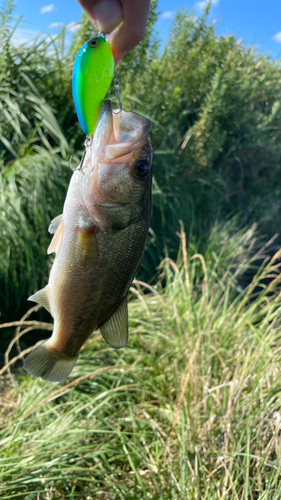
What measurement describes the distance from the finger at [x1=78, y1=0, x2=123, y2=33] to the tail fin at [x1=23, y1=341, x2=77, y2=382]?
0.98m

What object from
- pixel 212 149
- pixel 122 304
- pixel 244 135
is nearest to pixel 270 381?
pixel 122 304

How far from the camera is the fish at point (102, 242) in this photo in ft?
3.82

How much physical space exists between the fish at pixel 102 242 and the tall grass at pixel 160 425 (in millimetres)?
1083

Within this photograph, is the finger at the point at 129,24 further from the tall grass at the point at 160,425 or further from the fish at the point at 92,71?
the tall grass at the point at 160,425

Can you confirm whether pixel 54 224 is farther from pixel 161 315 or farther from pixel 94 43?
pixel 161 315

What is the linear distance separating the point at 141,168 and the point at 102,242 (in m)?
0.24

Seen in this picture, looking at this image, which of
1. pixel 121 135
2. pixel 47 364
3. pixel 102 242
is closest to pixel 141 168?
pixel 121 135

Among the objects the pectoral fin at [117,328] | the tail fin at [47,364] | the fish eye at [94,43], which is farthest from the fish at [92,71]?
the tail fin at [47,364]

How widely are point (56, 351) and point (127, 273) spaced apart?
1.02 feet

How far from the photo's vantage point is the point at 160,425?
8.38 ft

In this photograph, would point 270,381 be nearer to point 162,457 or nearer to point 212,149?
point 162,457

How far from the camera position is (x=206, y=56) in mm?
5121

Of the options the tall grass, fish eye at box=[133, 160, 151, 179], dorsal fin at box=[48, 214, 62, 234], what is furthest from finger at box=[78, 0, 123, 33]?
the tall grass

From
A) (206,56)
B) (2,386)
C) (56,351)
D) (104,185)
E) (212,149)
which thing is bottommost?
(2,386)
